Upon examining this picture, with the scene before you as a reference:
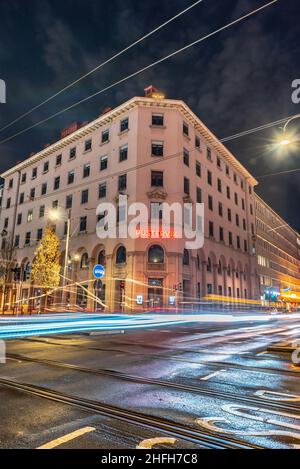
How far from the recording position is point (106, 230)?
3419 cm

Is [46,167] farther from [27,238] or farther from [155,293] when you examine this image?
[155,293]

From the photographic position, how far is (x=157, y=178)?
109ft

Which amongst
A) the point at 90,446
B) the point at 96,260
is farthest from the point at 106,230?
the point at 90,446

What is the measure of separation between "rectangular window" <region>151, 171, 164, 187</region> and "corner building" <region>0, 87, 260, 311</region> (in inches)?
4.1

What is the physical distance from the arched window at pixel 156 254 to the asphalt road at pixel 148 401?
2237 cm

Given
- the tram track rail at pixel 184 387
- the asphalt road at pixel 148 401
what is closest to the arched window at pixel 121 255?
the asphalt road at pixel 148 401

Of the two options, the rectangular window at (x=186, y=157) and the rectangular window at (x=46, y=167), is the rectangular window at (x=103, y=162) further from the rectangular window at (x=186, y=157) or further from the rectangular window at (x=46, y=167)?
the rectangular window at (x=46, y=167)

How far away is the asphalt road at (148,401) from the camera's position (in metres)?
3.51

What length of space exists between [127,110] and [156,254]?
16.7 metres

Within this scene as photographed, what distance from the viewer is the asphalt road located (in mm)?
3512

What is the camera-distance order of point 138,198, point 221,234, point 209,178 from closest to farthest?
point 138,198, point 209,178, point 221,234

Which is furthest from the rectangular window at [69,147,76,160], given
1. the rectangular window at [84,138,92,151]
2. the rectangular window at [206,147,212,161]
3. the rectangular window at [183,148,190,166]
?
the rectangular window at [206,147,212,161]

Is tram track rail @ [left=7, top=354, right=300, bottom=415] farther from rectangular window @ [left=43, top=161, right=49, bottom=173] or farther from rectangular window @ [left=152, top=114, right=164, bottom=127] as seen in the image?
rectangular window @ [left=43, top=161, right=49, bottom=173]

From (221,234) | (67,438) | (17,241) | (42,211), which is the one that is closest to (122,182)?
(42,211)
